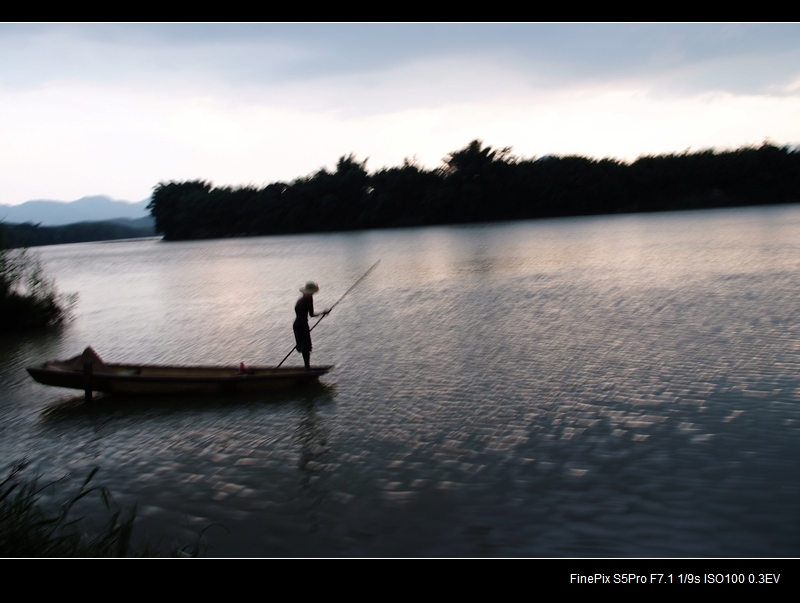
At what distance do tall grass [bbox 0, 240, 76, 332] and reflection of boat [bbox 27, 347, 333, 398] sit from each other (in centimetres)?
1080

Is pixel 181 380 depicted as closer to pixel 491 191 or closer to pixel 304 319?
pixel 304 319

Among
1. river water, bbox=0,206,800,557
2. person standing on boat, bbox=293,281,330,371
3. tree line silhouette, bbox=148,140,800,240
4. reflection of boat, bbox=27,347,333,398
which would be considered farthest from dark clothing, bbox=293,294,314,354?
tree line silhouette, bbox=148,140,800,240

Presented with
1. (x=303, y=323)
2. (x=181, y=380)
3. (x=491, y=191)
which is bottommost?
(x=181, y=380)

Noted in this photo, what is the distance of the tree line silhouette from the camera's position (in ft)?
279

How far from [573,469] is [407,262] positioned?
32.7 m

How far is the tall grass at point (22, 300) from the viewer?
21.5 m

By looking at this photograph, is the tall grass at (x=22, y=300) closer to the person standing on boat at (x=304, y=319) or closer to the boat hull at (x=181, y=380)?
the boat hull at (x=181, y=380)

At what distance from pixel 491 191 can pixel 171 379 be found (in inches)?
3369

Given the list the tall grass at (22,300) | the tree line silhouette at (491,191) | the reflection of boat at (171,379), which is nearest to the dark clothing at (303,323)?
the reflection of boat at (171,379)

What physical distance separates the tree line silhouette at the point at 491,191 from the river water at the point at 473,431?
71.4 metres

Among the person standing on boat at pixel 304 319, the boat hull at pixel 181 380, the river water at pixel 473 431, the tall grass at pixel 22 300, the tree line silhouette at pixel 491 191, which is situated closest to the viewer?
the river water at pixel 473 431

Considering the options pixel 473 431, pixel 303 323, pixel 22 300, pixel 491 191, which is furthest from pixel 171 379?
pixel 491 191

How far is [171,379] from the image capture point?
12078 mm
